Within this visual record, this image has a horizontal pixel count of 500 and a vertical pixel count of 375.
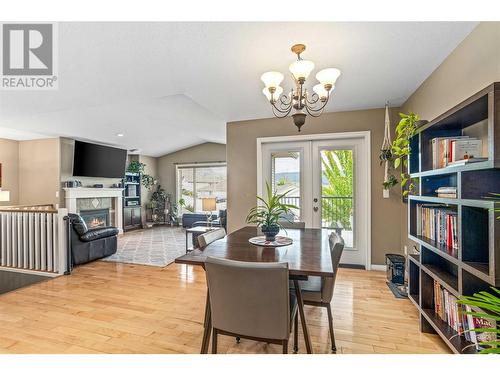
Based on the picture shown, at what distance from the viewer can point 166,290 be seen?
3115 millimetres

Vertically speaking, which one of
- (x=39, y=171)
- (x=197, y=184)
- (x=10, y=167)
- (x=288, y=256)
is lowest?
(x=288, y=256)

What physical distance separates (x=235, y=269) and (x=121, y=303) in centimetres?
204

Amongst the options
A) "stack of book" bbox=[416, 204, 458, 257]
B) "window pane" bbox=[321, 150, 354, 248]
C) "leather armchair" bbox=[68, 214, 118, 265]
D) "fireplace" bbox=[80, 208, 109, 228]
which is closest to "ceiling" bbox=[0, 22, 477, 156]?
"window pane" bbox=[321, 150, 354, 248]

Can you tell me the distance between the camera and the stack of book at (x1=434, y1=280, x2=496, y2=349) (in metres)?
1.56

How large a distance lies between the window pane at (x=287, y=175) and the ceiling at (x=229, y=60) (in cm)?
75

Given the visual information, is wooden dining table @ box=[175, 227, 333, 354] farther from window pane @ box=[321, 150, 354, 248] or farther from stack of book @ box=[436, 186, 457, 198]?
window pane @ box=[321, 150, 354, 248]

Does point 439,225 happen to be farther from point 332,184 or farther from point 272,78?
point 332,184

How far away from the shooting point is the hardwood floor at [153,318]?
2004mm

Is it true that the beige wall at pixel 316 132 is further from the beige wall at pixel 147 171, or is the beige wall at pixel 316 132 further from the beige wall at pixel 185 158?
the beige wall at pixel 147 171

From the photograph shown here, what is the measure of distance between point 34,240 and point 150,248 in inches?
75.6

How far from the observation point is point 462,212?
158 centimetres

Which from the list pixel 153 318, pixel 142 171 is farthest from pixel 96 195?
pixel 153 318

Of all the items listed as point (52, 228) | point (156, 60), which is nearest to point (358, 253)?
point (156, 60)
